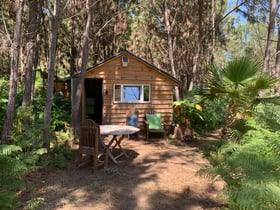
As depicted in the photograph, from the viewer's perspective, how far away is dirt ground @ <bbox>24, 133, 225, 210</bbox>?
4496 mm

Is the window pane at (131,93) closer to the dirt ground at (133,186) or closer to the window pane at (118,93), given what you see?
the window pane at (118,93)

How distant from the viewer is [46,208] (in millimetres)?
4230

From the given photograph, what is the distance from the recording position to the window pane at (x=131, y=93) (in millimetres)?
10172

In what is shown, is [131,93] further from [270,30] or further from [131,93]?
[270,30]

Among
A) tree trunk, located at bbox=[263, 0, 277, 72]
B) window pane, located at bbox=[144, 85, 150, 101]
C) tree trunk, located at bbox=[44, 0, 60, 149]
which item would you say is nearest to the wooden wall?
window pane, located at bbox=[144, 85, 150, 101]

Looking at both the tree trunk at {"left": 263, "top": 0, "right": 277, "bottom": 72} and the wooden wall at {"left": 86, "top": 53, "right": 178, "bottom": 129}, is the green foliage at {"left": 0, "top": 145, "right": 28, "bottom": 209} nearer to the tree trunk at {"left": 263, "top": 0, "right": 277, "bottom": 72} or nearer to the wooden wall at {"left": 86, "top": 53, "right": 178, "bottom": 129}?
the wooden wall at {"left": 86, "top": 53, "right": 178, "bottom": 129}

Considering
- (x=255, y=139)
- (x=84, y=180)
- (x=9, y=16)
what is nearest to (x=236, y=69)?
(x=255, y=139)

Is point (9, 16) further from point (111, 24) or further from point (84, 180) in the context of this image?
point (84, 180)

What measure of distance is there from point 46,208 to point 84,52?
528cm

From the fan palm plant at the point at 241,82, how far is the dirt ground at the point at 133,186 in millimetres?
1825

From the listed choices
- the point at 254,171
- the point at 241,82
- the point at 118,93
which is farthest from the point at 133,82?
the point at 254,171

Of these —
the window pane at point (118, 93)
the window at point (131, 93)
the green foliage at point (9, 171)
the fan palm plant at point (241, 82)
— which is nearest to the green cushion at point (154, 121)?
the window at point (131, 93)

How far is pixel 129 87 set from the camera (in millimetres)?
10188

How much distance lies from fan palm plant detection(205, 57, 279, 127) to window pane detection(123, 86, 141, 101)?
4480 mm
